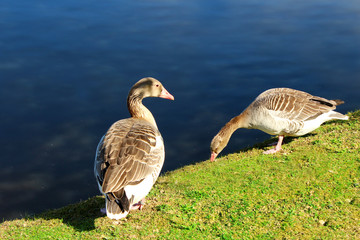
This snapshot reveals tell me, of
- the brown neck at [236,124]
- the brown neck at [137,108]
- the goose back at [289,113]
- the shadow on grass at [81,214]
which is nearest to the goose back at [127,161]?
the shadow on grass at [81,214]

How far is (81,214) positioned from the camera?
22.5ft

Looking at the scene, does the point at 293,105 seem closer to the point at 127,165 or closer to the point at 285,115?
the point at 285,115

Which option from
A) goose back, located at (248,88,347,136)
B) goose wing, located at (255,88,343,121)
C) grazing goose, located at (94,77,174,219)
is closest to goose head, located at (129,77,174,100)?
grazing goose, located at (94,77,174,219)

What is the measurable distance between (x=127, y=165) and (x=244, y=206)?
84.4 inches

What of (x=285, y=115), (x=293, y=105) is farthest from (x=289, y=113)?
(x=293, y=105)

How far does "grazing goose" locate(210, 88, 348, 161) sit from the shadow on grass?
10.5 ft

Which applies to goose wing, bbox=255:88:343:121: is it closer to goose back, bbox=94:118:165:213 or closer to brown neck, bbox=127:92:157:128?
brown neck, bbox=127:92:157:128

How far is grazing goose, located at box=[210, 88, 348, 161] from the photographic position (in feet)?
29.3

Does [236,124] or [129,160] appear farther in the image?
[236,124]

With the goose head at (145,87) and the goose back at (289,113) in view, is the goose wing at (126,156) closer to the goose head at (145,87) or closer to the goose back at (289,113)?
the goose head at (145,87)

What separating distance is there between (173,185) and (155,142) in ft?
4.42

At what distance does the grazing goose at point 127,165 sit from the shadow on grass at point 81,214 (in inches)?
30.2

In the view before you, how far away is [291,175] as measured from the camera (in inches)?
294

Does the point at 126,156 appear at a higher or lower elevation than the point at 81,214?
higher
